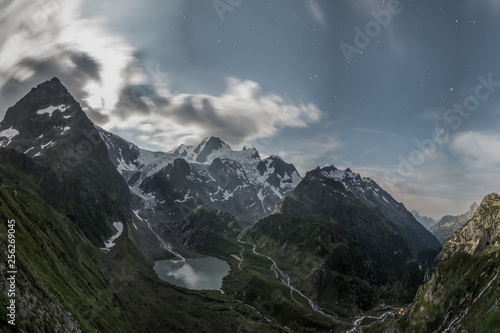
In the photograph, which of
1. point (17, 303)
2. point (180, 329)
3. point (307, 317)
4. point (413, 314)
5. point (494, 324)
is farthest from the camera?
point (307, 317)

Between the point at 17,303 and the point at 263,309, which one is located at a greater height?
the point at 17,303

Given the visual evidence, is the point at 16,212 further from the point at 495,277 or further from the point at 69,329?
the point at 495,277

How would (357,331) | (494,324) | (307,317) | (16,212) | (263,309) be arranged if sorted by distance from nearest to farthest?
(494,324) < (16,212) < (357,331) < (307,317) < (263,309)

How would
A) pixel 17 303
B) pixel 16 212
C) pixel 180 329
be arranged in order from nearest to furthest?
pixel 17 303 < pixel 16 212 < pixel 180 329

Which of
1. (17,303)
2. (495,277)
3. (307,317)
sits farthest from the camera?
(307,317)

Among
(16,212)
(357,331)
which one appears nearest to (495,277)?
(357,331)

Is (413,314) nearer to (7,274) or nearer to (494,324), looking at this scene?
(494,324)

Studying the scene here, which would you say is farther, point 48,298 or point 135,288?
point 135,288

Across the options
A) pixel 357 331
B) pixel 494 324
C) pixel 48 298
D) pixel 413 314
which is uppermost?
pixel 494 324

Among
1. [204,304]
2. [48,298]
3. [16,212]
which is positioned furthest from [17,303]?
[204,304]
